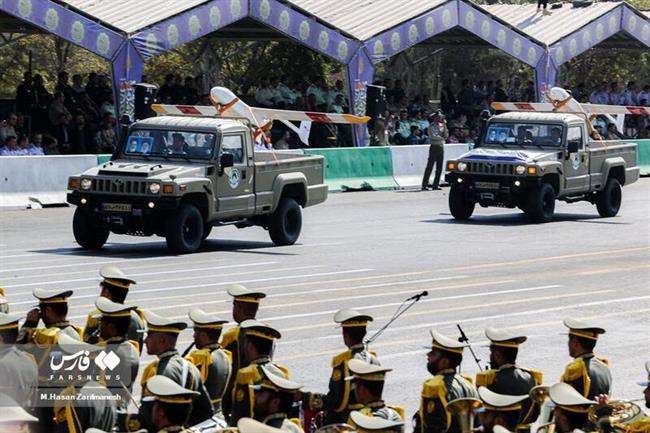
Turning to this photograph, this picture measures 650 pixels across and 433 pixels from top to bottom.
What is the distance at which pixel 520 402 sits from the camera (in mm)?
7938

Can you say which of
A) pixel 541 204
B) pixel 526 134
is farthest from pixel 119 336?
pixel 526 134

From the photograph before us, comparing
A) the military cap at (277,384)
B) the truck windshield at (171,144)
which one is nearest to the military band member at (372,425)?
the military cap at (277,384)

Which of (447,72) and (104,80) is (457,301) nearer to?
(104,80)

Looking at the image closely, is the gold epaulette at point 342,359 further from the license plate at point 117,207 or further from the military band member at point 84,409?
the license plate at point 117,207

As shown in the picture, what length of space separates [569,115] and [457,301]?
36.4 ft

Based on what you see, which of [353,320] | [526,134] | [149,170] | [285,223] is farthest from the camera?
[526,134]

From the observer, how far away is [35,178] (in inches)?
1080

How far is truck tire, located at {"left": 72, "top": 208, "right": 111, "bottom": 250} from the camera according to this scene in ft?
69.5

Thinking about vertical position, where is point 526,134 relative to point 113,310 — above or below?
above

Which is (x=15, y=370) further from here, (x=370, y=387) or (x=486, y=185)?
(x=486, y=185)

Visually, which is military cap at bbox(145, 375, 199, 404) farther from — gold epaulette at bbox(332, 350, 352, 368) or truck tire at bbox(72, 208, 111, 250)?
truck tire at bbox(72, 208, 111, 250)

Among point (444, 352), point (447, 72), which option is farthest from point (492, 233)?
point (447, 72)

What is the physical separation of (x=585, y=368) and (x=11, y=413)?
12.3 ft

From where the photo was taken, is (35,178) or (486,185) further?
(35,178)
